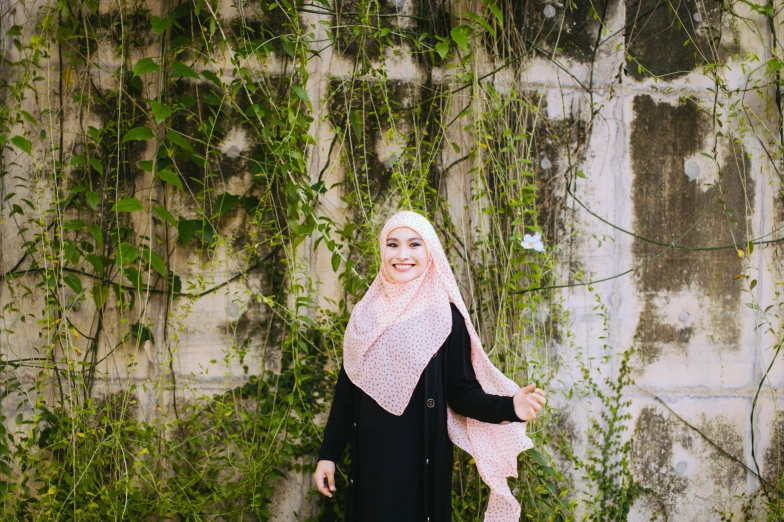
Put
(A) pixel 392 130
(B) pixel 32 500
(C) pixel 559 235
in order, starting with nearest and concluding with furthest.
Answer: (B) pixel 32 500 < (A) pixel 392 130 < (C) pixel 559 235

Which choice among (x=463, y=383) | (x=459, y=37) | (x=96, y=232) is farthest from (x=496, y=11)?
(x=96, y=232)

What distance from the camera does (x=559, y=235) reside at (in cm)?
294

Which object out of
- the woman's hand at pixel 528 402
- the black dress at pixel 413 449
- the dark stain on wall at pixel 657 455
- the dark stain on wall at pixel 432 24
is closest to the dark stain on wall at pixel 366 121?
the dark stain on wall at pixel 432 24

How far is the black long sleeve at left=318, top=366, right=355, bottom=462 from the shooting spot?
2.22 meters

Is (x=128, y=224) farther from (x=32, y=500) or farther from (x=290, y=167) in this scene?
(x=32, y=500)

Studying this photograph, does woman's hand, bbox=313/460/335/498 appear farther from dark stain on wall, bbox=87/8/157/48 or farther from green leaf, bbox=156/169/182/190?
dark stain on wall, bbox=87/8/157/48

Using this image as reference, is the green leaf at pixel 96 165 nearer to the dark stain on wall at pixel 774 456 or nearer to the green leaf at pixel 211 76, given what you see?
the green leaf at pixel 211 76

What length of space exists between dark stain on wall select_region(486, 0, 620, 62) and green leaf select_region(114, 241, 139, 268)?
5.99ft

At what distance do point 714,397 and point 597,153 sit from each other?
130 centimetres

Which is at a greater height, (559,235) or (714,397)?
(559,235)

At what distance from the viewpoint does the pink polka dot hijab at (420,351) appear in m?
2.12

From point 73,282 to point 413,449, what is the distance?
1.68 meters

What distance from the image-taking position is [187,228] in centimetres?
277

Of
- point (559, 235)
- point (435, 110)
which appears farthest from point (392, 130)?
point (559, 235)
